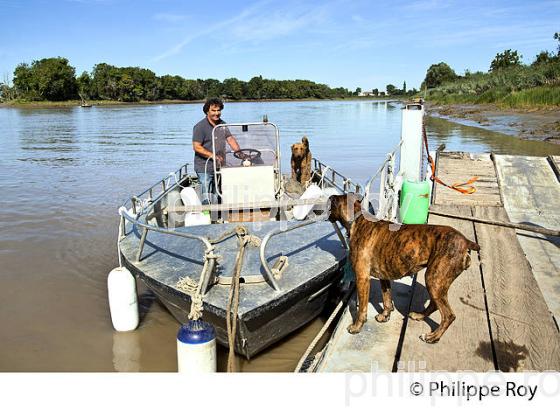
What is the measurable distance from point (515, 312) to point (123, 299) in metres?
4.23

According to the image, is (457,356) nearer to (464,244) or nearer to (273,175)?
(464,244)

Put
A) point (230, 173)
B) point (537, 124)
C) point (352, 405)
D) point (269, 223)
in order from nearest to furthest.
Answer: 1. point (352, 405)
2. point (269, 223)
3. point (230, 173)
4. point (537, 124)

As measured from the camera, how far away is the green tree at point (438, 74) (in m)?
108

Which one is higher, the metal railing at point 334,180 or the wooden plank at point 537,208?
the metal railing at point 334,180

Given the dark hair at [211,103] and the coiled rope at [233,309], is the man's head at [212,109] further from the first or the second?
the coiled rope at [233,309]

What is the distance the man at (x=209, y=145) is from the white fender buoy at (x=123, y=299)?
223cm

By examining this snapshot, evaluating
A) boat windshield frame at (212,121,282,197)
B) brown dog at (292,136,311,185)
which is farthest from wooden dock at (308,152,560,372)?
brown dog at (292,136,311,185)

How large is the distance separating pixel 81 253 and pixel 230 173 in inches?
156

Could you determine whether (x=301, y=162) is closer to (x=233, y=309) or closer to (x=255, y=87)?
(x=233, y=309)

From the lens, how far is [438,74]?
112938 millimetres

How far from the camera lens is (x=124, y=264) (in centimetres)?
560

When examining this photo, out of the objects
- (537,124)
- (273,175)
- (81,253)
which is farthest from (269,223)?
(537,124)

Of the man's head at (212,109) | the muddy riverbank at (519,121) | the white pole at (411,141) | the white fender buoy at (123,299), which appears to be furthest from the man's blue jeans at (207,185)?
the muddy riverbank at (519,121)

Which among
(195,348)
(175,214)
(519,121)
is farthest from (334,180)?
(519,121)
